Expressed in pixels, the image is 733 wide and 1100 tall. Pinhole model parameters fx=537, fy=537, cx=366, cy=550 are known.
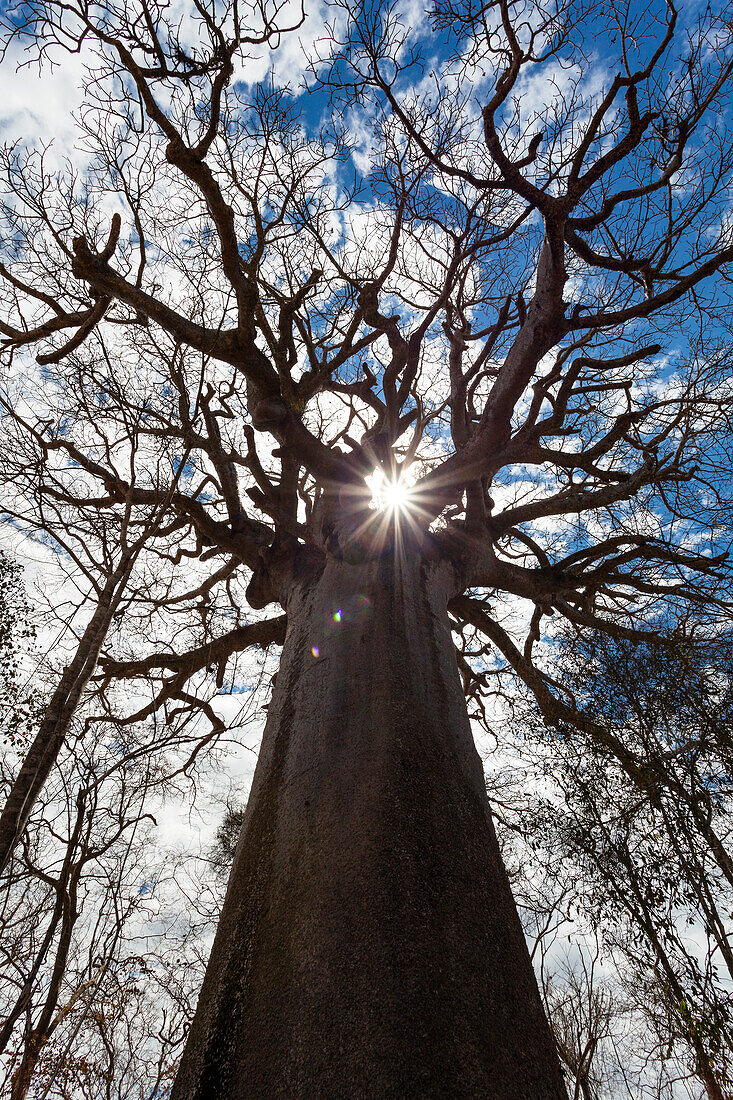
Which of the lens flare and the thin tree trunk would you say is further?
the lens flare

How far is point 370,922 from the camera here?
1.24 meters

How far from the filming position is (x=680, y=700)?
2996 millimetres

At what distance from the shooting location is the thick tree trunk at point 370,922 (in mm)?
1067

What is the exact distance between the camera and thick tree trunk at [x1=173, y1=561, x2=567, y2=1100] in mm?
1067

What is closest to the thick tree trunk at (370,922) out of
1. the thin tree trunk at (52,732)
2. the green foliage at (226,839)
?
the thin tree trunk at (52,732)

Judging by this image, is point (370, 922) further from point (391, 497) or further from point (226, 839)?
point (226, 839)

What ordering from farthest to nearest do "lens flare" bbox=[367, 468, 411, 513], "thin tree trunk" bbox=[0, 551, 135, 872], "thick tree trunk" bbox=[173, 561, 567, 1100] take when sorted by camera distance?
"lens flare" bbox=[367, 468, 411, 513]
"thin tree trunk" bbox=[0, 551, 135, 872]
"thick tree trunk" bbox=[173, 561, 567, 1100]

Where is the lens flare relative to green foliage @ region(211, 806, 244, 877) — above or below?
above

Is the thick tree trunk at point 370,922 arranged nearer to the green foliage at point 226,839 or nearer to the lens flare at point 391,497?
the lens flare at point 391,497

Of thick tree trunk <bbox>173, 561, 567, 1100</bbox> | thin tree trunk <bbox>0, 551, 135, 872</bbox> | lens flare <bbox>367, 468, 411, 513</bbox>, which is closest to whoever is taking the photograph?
thick tree trunk <bbox>173, 561, 567, 1100</bbox>

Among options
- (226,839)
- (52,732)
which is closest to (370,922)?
(52,732)

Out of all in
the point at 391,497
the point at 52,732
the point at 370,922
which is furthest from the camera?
the point at 391,497

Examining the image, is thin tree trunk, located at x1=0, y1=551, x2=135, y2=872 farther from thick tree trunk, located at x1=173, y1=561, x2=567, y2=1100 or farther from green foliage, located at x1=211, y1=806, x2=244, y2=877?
green foliage, located at x1=211, y1=806, x2=244, y2=877

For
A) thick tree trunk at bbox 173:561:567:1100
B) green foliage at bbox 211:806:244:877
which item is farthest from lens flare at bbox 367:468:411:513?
green foliage at bbox 211:806:244:877
